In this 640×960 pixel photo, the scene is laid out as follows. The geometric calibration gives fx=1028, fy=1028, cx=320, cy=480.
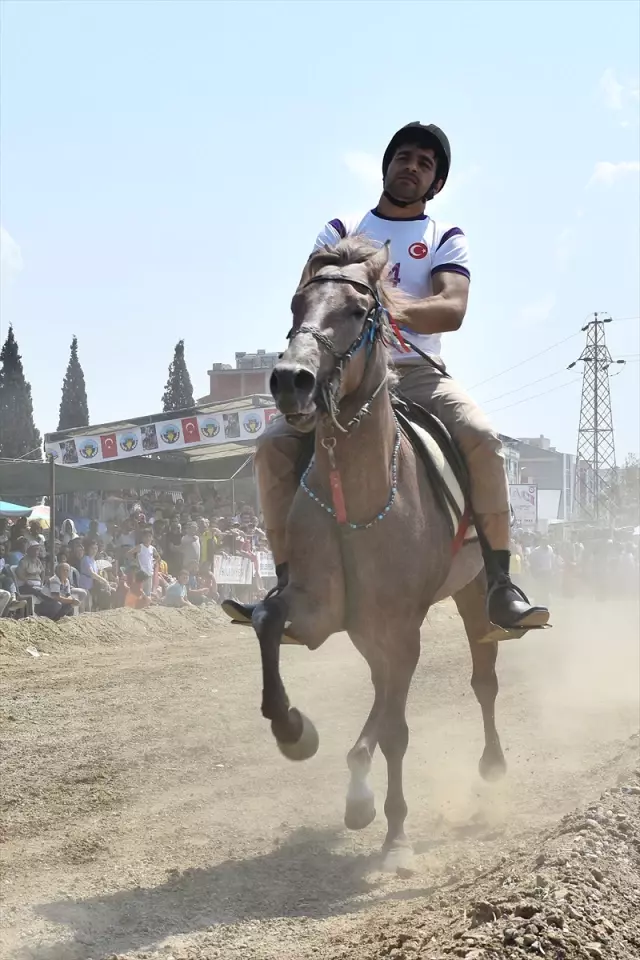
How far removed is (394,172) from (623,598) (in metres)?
28.0

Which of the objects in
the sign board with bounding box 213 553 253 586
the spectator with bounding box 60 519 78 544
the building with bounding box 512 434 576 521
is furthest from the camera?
the building with bounding box 512 434 576 521

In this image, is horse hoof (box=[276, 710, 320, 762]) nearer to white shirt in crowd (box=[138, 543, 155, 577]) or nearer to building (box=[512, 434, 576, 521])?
white shirt in crowd (box=[138, 543, 155, 577])

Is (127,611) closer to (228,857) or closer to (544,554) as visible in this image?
(228,857)

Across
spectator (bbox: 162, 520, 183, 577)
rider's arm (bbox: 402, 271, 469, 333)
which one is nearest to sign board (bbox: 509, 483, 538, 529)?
spectator (bbox: 162, 520, 183, 577)

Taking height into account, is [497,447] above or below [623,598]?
above

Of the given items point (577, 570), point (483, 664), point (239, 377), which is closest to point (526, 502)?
point (577, 570)

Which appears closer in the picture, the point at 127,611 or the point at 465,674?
the point at 465,674

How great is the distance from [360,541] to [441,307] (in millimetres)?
1480

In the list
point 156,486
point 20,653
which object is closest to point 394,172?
point 20,653

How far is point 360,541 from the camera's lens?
557 centimetres

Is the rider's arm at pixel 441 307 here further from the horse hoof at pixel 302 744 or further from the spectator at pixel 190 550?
the spectator at pixel 190 550

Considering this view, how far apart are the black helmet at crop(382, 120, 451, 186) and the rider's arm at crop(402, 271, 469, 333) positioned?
900 millimetres

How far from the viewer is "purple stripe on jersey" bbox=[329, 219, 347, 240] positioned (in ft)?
21.4

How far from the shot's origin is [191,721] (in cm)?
922
